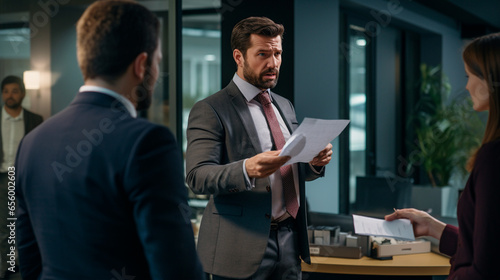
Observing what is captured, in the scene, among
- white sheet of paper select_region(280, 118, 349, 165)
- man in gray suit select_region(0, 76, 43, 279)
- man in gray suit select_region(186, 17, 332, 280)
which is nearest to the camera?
white sheet of paper select_region(280, 118, 349, 165)

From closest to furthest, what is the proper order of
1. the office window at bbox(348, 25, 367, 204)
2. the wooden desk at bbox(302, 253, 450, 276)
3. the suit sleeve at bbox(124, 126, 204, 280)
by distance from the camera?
the suit sleeve at bbox(124, 126, 204, 280)
the wooden desk at bbox(302, 253, 450, 276)
the office window at bbox(348, 25, 367, 204)

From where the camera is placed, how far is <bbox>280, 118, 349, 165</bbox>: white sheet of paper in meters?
1.58

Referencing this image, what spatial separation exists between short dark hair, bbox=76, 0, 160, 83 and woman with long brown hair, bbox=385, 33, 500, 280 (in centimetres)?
84

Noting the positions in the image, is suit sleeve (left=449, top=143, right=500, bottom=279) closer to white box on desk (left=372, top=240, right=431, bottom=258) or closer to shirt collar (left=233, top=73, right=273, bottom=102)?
shirt collar (left=233, top=73, right=273, bottom=102)

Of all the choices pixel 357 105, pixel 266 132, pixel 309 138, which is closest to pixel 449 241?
pixel 309 138

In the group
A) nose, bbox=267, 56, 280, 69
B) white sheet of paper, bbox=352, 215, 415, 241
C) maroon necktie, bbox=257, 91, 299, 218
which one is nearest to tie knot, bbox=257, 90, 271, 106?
maroon necktie, bbox=257, 91, 299, 218

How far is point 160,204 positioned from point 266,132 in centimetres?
111

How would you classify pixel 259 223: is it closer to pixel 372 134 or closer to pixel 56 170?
pixel 56 170

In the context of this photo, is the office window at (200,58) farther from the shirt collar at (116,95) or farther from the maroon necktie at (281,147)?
the shirt collar at (116,95)

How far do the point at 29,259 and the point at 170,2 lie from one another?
2.28 meters

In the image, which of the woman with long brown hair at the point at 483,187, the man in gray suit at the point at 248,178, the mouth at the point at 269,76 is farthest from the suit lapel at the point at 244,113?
the woman with long brown hair at the point at 483,187

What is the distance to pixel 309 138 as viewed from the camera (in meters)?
1.65

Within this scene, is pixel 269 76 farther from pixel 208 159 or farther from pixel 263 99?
pixel 208 159

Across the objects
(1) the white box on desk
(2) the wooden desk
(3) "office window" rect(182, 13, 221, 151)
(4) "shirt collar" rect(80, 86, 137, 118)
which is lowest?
(2) the wooden desk
